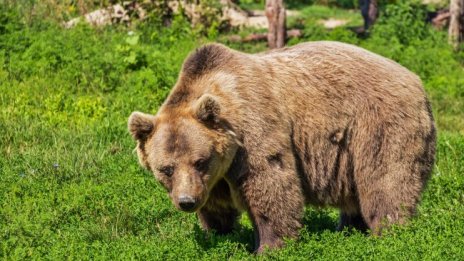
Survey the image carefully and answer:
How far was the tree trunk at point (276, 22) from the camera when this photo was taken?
47.2 ft

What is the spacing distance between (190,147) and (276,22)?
838cm

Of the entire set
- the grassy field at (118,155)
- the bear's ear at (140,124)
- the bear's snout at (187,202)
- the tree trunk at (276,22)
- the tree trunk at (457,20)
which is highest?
the bear's ear at (140,124)

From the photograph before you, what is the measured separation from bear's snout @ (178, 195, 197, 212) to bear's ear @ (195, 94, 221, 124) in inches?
21.8

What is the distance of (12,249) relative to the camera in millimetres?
6691

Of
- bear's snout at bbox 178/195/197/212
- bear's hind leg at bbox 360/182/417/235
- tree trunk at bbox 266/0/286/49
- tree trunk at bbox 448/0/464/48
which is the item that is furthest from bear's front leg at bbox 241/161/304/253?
tree trunk at bbox 448/0/464/48

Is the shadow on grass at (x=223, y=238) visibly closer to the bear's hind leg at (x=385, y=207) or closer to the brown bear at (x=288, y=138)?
the brown bear at (x=288, y=138)

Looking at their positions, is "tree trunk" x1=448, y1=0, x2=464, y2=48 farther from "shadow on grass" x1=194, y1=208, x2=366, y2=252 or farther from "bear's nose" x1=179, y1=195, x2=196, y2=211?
"bear's nose" x1=179, y1=195, x2=196, y2=211

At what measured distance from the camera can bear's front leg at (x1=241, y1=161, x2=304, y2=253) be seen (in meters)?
6.48

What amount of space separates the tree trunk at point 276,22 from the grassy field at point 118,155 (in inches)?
17.9

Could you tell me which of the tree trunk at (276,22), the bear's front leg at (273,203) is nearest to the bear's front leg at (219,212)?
the bear's front leg at (273,203)

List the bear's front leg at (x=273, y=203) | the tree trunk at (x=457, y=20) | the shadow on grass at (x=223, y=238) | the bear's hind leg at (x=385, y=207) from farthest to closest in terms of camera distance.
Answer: the tree trunk at (x=457, y=20), the bear's hind leg at (x=385, y=207), the shadow on grass at (x=223, y=238), the bear's front leg at (x=273, y=203)

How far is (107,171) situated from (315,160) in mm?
2479

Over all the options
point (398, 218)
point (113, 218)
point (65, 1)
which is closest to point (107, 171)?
point (113, 218)

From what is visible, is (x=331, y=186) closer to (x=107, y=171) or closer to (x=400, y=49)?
(x=107, y=171)
